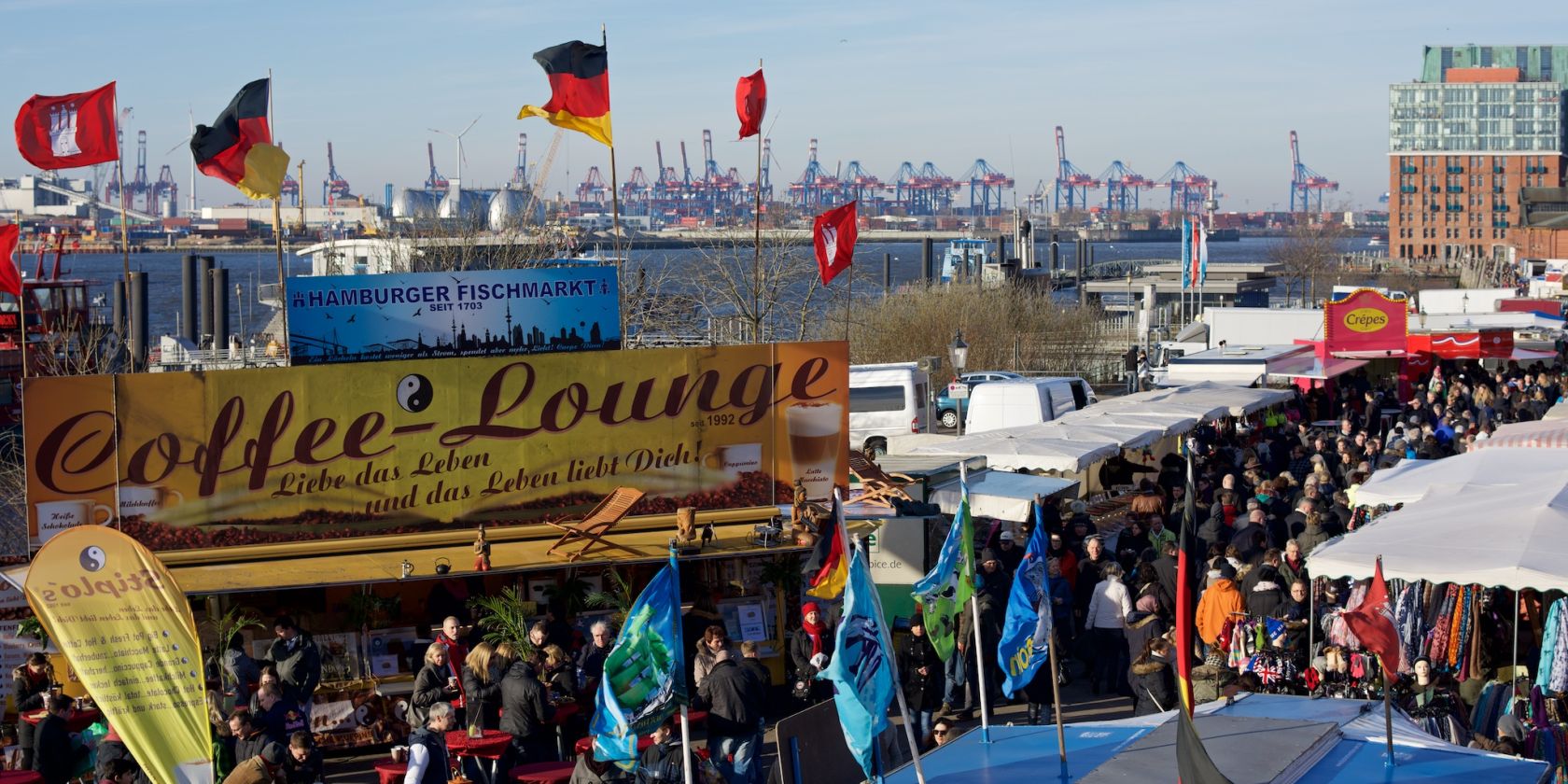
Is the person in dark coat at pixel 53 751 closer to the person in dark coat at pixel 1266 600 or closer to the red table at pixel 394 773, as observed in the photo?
the red table at pixel 394 773

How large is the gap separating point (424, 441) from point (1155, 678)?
264 inches

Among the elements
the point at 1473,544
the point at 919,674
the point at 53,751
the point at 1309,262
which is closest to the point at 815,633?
the point at 919,674

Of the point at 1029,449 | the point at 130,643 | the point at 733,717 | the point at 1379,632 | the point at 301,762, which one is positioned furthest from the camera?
Answer: the point at 1029,449

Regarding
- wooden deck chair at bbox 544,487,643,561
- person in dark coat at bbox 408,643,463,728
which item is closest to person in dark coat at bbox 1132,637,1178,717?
wooden deck chair at bbox 544,487,643,561

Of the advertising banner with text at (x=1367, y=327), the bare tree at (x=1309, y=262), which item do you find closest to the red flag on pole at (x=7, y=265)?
the advertising banner with text at (x=1367, y=327)

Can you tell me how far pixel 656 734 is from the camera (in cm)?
1098

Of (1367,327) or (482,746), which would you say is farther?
(1367,327)

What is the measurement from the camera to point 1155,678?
1312 cm

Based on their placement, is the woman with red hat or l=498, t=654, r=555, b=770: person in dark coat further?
the woman with red hat

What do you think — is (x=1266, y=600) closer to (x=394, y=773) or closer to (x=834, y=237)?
(x=394, y=773)

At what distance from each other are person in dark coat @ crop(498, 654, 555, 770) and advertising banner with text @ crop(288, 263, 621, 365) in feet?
14.8

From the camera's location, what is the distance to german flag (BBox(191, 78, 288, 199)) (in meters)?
17.4

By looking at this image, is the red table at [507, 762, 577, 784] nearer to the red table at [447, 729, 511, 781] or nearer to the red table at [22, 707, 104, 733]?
the red table at [447, 729, 511, 781]

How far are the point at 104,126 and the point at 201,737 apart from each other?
9.64m
